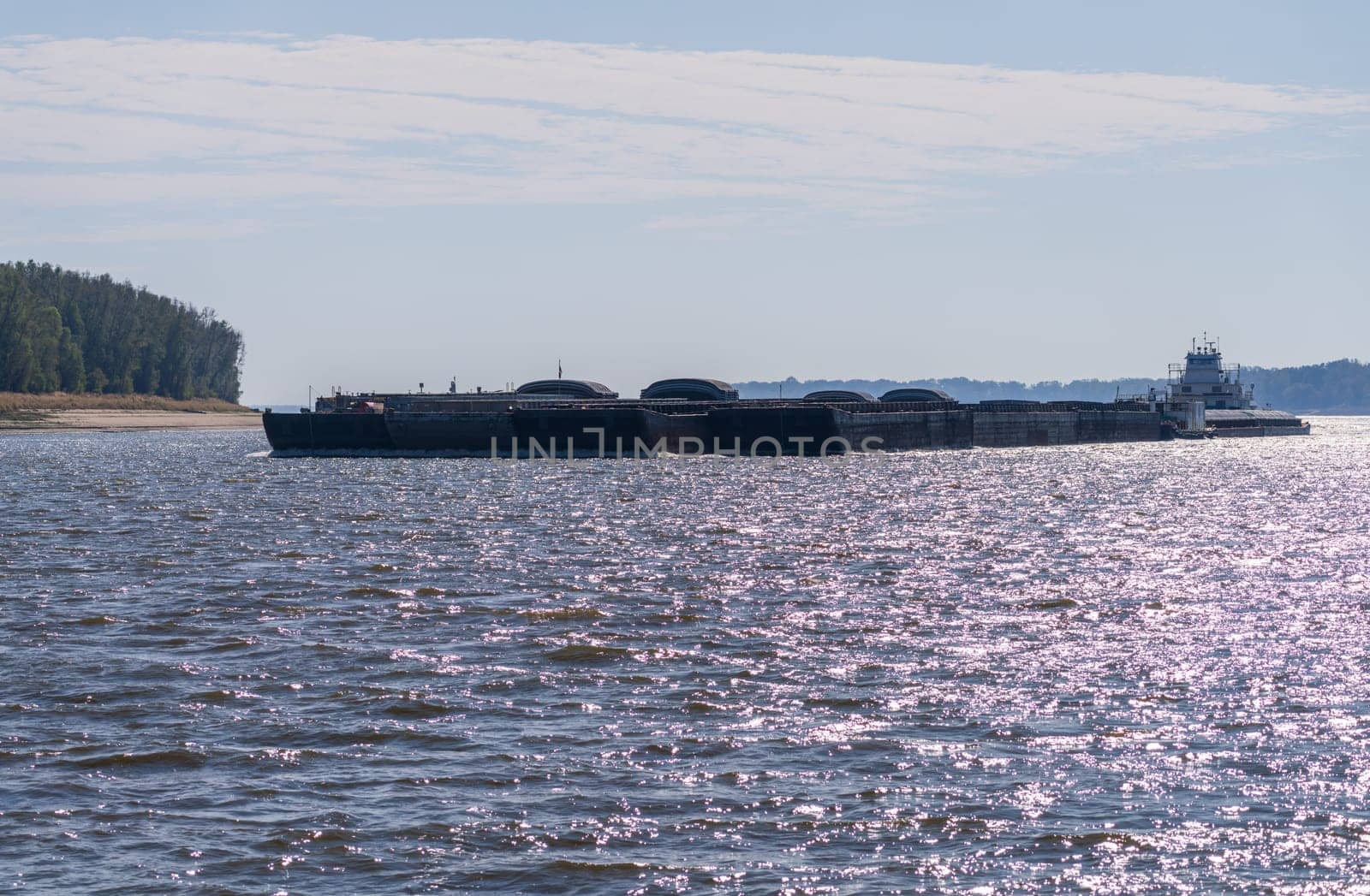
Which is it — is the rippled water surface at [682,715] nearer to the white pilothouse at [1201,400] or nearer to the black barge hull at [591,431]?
the black barge hull at [591,431]

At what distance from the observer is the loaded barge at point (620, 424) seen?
4299 inches

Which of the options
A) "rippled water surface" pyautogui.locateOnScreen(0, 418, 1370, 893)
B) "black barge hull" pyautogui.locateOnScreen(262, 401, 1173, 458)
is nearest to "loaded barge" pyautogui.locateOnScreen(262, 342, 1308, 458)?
"black barge hull" pyautogui.locateOnScreen(262, 401, 1173, 458)

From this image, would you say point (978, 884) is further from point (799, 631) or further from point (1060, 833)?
point (799, 631)

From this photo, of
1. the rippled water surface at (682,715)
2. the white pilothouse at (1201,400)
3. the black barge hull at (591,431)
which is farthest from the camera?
the white pilothouse at (1201,400)

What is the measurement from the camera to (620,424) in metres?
107

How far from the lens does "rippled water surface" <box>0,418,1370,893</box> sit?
541 inches

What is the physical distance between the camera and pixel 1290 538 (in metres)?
46.8

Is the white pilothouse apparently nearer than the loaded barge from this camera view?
No

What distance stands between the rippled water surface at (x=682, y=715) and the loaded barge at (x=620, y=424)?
6438cm

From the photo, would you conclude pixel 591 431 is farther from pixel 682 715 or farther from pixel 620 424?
pixel 682 715

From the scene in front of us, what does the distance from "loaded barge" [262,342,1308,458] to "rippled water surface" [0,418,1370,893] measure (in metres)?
64.4

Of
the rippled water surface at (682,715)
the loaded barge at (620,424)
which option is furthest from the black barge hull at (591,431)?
the rippled water surface at (682,715)

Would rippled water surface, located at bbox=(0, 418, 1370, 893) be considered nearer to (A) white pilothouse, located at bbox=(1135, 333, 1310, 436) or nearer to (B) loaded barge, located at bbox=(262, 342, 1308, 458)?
(B) loaded barge, located at bbox=(262, 342, 1308, 458)

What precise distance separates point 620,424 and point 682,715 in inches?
3459
